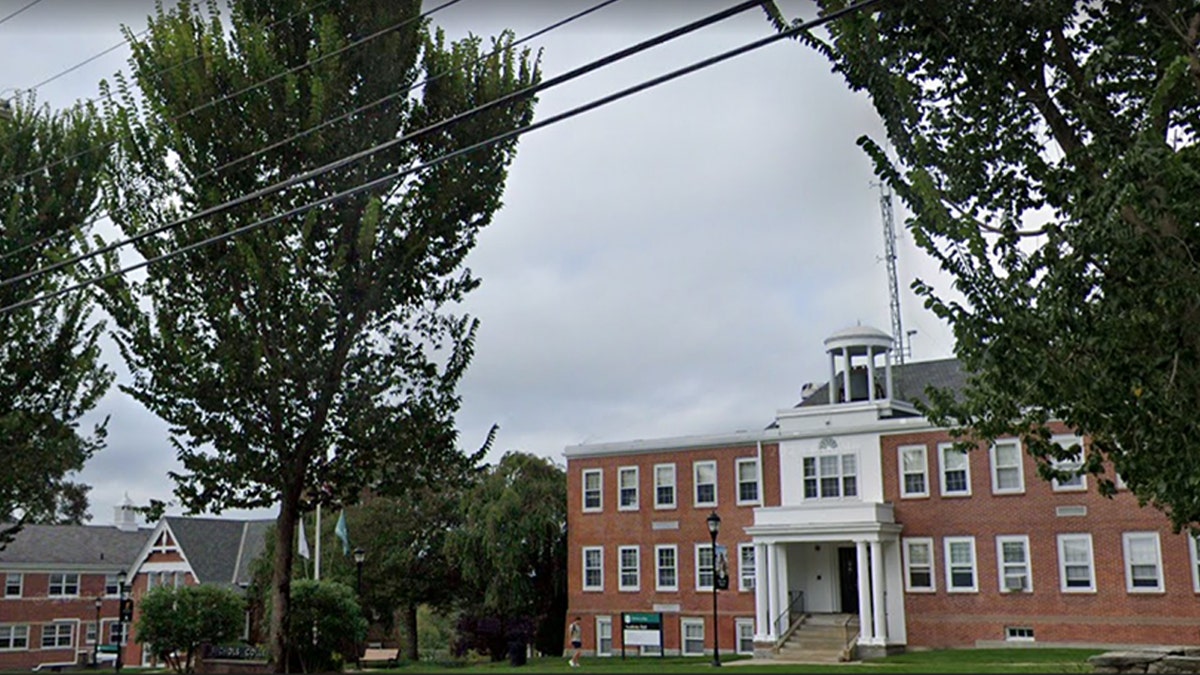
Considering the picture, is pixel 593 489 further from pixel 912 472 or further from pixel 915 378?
pixel 915 378

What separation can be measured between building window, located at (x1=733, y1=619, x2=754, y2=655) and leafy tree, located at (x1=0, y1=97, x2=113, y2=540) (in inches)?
829

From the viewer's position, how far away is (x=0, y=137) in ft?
74.0

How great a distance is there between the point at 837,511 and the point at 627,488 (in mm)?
8632

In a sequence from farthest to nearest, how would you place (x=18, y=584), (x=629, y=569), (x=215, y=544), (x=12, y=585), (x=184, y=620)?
(x=215, y=544) → (x=18, y=584) → (x=12, y=585) → (x=629, y=569) → (x=184, y=620)

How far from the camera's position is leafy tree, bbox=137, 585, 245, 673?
3269 cm

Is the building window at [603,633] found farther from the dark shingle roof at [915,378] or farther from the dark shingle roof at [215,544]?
the dark shingle roof at [215,544]

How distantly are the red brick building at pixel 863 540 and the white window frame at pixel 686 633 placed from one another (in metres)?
0.05

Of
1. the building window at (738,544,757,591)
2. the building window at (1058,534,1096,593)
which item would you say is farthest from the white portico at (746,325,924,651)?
the building window at (1058,534,1096,593)

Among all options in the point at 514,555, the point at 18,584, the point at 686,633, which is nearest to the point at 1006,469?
the point at 686,633

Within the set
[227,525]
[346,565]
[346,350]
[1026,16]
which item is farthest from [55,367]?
[227,525]

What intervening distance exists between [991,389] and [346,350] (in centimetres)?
950

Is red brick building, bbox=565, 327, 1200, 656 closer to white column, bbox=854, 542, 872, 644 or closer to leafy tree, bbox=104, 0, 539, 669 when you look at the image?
white column, bbox=854, 542, 872, 644

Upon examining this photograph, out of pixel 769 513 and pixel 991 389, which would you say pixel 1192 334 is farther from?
pixel 769 513

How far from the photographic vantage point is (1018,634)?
105ft
